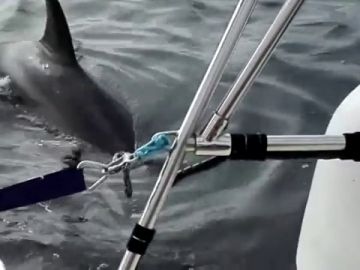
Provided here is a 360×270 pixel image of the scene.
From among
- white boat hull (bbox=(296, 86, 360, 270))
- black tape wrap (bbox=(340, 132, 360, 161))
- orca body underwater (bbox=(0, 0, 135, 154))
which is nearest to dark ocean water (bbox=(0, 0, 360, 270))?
orca body underwater (bbox=(0, 0, 135, 154))

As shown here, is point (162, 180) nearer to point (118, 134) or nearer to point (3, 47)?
point (118, 134)

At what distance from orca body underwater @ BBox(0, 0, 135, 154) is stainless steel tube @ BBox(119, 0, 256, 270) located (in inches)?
67.3

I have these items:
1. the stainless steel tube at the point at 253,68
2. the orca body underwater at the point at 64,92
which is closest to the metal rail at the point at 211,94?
the stainless steel tube at the point at 253,68

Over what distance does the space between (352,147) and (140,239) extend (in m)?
0.38

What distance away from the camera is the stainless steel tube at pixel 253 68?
1189 millimetres

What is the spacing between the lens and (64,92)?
3230 mm

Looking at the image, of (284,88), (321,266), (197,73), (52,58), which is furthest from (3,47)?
(321,266)

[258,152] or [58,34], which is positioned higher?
[258,152]

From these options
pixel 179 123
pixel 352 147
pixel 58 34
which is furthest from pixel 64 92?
pixel 352 147

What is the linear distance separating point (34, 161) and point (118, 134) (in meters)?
0.31

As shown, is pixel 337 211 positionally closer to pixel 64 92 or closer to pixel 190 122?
pixel 190 122

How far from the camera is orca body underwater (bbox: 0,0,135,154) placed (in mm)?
2977

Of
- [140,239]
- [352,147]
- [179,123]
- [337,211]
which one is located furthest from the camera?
[179,123]

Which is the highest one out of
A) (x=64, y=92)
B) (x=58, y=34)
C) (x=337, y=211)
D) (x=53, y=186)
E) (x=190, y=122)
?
(x=190, y=122)
